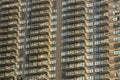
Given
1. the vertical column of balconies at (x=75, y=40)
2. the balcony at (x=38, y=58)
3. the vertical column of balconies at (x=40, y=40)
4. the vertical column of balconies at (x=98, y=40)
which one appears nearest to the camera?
the vertical column of balconies at (x=98, y=40)

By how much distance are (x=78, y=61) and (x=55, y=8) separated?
24.4 m

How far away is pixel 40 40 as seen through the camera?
16012 cm

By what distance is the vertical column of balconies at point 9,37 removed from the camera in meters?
162

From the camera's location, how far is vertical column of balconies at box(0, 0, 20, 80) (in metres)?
162

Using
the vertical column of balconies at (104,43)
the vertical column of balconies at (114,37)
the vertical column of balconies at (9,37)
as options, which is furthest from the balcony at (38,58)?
the vertical column of balconies at (114,37)

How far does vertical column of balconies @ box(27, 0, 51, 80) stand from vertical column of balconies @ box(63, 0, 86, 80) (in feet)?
21.9

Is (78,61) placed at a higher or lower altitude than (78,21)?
Result: lower

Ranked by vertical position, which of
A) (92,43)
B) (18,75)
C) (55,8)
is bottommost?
(18,75)

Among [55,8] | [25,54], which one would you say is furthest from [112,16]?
[25,54]

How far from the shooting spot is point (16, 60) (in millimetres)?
162500

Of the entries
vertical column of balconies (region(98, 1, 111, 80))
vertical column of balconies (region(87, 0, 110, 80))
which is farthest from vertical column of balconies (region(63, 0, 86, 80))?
vertical column of balconies (region(98, 1, 111, 80))

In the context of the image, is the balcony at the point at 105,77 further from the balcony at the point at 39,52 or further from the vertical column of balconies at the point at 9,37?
the vertical column of balconies at the point at 9,37

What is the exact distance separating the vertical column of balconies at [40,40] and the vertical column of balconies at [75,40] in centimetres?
668

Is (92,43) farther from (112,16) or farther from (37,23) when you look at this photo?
(37,23)
